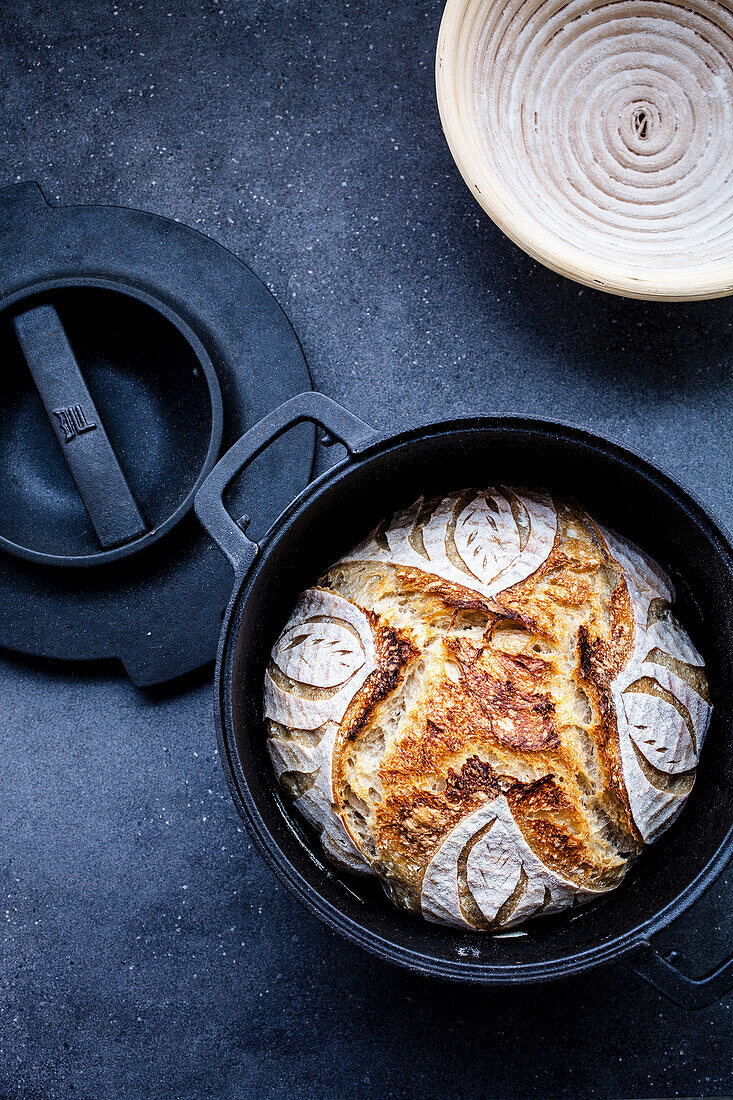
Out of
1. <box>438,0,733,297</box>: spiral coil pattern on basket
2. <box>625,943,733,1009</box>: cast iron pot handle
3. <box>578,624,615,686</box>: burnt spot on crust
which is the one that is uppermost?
<box>438,0,733,297</box>: spiral coil pattern on basket

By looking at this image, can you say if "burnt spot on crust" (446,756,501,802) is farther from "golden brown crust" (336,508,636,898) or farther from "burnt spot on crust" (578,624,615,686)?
"burnt spot on crust" (578,624,615,686)

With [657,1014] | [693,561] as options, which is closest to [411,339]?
[693,561]

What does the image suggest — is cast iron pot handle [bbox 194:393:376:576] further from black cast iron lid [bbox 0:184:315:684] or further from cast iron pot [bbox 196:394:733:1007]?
black cast iron lid [bbox 0:184:315:684]

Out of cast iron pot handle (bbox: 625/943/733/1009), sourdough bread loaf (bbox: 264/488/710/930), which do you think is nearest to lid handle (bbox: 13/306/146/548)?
sourdough bread loaf (bbox: 264/488/710/930)

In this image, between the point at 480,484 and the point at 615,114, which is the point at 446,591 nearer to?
the point at 480,484

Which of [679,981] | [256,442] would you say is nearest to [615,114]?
[256,442]

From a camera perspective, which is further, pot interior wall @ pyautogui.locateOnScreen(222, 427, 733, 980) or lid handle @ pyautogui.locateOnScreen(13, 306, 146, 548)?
lid handle @ pyautogui.locateOnScreen(13, 306, 146, 548)

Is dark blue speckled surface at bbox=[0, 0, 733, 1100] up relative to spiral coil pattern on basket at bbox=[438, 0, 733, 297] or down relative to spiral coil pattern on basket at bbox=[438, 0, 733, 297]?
down
